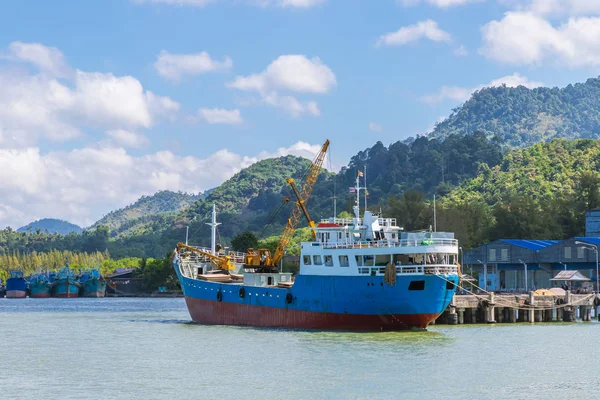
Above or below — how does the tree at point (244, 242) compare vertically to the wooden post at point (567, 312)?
above

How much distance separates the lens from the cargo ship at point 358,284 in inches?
2827

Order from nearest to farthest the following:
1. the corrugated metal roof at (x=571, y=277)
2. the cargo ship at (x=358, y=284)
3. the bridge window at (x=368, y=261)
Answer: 1. the cargo ship at (x=358, y=284)
2. the bridge window at (x=368, y=261)
3. the corrugated metal roof at (x=571, y=277)

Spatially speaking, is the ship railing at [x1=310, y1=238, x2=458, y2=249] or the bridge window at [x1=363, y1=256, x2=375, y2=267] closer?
the ship railing at [x1=310, y1=238, x2=458, y2=249]

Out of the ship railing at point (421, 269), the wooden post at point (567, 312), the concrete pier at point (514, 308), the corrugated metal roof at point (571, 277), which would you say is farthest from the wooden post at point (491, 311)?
the corrugated metal roof at point (571, 277)

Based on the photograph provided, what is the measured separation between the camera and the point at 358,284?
72.9 m

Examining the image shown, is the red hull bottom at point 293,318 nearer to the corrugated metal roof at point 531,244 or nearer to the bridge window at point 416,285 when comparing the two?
the bridge window at point 416,285

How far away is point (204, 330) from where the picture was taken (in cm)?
8212

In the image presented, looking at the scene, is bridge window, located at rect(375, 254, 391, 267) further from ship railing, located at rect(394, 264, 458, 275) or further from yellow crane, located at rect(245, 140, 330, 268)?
yellow crane, located at rect(245, 140, 330, 268)

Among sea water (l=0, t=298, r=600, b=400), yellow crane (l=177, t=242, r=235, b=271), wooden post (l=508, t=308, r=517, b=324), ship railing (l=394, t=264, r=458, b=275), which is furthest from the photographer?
yellow crane (l=177, t=242, r=235, b=271)

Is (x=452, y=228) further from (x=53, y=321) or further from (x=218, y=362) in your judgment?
(x=218, y=362)

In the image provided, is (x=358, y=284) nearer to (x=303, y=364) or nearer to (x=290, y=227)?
(x=303, y=364)

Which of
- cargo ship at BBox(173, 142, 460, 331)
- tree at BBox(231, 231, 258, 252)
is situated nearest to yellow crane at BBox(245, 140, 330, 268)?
cargo ship at BBox(173, 142, 460, 331)

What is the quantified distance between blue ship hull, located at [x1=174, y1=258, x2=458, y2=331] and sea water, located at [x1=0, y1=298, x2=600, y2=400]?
1.71m

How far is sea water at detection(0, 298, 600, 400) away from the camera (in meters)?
48.0
